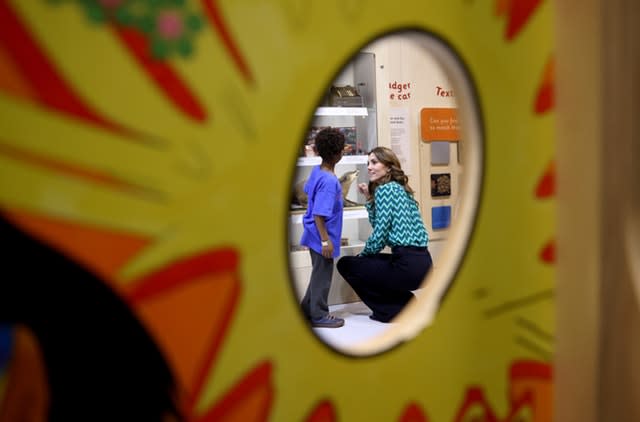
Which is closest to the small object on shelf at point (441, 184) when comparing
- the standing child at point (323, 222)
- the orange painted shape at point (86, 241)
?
the standing child at point (323, 222)

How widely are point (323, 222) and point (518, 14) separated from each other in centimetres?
192

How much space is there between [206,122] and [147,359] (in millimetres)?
324

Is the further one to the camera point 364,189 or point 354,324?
point 364,189

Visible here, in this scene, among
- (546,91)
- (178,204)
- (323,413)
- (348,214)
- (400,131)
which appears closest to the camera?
(178,204)

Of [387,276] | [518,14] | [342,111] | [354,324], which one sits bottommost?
[354,324]

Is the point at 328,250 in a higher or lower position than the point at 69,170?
lower

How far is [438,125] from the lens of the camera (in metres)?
3.48

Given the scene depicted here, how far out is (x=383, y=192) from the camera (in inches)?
111

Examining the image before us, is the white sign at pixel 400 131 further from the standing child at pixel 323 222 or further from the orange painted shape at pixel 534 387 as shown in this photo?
the orange painted shape at pixel 534 387

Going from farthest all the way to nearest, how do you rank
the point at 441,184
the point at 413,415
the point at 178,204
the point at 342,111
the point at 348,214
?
the point at 441,184
the point at 348,214
the point at 342,111
the point at 413,415
the point at 178,204

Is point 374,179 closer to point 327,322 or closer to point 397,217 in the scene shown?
point 397,217

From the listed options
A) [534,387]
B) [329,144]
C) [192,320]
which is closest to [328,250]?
[329,144]

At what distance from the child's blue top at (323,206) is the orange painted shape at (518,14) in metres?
1.76

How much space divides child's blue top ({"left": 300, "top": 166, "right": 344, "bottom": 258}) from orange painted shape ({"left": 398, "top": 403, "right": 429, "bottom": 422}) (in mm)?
1843
